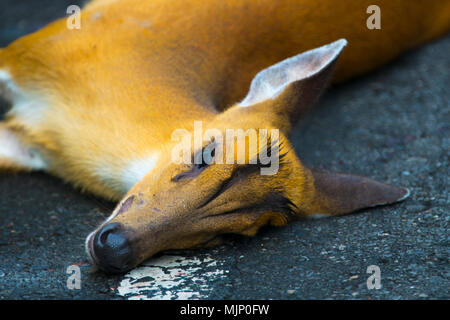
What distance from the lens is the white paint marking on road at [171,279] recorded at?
329 centimetres

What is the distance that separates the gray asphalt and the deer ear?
74 millimetres

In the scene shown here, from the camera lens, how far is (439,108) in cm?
564

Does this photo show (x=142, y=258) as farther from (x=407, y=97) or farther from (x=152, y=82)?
(x=407, y=97)

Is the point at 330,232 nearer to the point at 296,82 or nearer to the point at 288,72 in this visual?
the point at 296,82

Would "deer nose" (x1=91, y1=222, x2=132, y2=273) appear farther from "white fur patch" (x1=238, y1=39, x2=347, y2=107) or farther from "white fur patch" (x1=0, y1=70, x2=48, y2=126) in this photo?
"white fur patch" (x1=0, y1=70, x2=48, y2=126)

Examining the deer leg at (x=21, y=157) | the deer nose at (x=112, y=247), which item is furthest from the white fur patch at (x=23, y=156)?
the deer nose at (x=112, y=247)

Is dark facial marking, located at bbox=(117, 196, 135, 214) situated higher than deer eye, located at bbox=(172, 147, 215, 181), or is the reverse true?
deer eye, located at bbox=(172, 147, 215, 181)

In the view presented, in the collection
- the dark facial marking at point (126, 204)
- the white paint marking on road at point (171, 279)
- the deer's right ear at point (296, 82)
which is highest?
the deer's right ear at point (296, 82)

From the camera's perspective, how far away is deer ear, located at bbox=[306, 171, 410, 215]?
12.8 ft

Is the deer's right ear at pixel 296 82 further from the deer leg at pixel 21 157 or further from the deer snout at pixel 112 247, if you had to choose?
the deer leg at pixel 21 157

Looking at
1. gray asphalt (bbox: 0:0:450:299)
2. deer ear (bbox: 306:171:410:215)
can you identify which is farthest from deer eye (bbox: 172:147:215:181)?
deer ear (bbox: 306:171:410:215)
